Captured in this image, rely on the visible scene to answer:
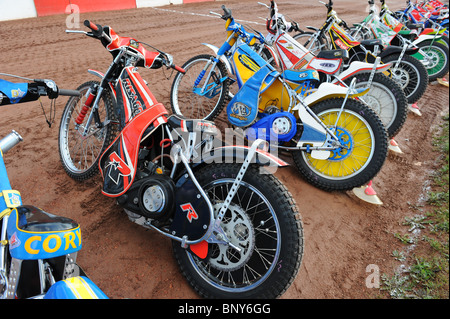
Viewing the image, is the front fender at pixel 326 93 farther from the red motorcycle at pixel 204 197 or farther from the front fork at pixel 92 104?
the front fork at pixel 92 104

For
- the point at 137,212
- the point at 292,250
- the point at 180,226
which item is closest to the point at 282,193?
the point at 292,250

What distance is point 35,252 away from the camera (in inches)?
48.3

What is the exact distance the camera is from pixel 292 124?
3338 mm

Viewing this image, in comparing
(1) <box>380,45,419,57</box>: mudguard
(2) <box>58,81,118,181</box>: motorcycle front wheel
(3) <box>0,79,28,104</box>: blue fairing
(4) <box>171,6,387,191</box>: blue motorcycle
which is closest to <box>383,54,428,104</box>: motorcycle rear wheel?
(1) <box>380,45,419,57</box>: mudguard

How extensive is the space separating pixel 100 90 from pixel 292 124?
6.30 ft

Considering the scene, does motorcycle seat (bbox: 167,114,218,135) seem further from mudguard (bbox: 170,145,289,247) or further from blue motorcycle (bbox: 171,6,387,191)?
blue motorcycle (bbox: 171,6,387,191)

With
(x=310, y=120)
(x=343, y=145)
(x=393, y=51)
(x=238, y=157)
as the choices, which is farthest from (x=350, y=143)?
(x=393, y=51)

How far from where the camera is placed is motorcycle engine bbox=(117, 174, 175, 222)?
2.05 metres

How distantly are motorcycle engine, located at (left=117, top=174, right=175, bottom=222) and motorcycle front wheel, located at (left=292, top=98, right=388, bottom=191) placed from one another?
→ 1.81 metres

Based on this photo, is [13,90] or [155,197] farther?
[155,197]

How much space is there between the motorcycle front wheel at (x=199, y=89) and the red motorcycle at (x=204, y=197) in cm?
171

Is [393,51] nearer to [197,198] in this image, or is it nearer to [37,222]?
[197,198]

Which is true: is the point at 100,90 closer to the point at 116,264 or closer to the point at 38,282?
the point at 116,264

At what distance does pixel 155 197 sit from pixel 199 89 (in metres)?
2.44
